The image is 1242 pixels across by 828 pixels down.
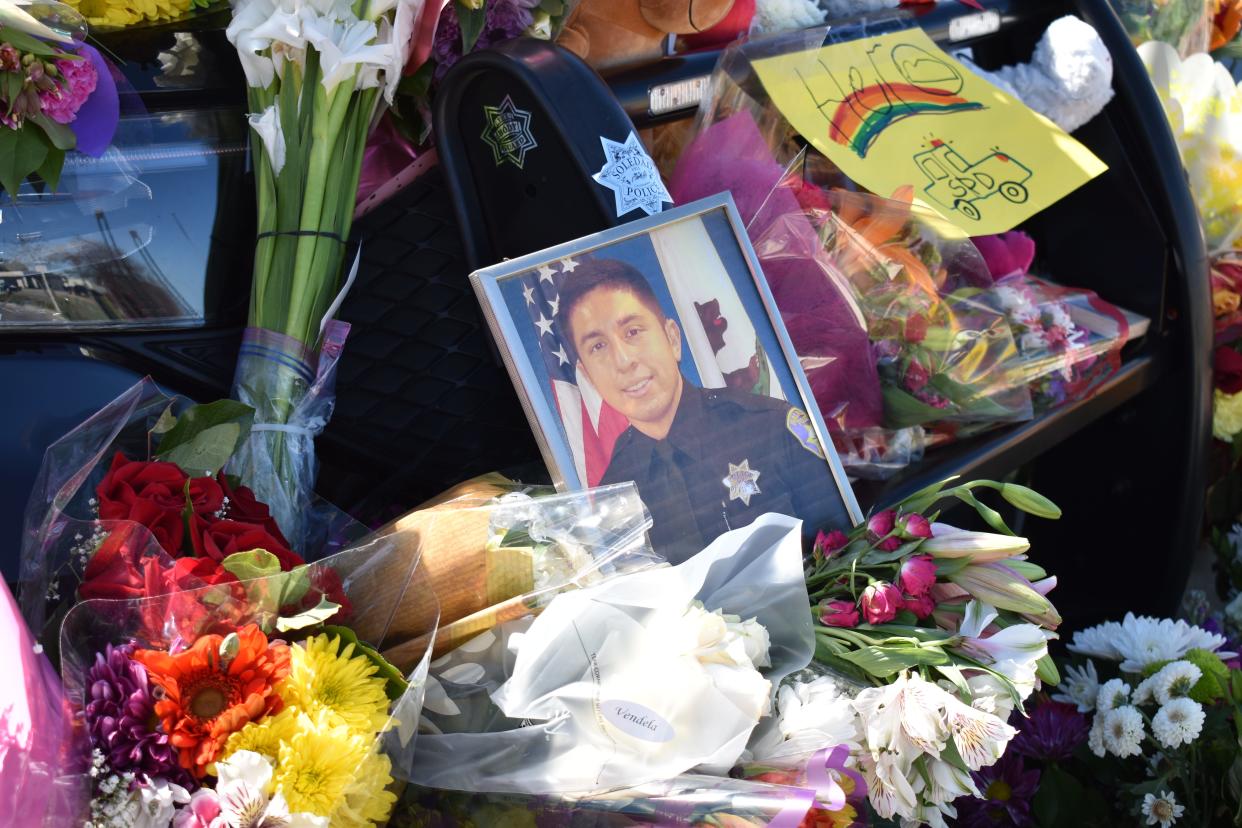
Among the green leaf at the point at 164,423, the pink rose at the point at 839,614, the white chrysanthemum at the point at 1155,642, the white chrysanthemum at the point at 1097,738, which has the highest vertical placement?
the green leaf at the point at 164,423

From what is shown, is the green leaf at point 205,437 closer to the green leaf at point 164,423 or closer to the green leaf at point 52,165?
the green leaf at point 164,423

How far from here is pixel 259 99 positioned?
4.41 feet

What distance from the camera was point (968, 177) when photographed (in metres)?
1.90

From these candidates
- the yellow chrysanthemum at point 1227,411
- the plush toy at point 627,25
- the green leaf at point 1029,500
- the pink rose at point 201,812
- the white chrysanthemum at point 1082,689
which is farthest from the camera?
the yellow chrysanthemum at point 1227,411

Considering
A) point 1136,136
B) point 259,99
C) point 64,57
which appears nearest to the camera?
point 64,57

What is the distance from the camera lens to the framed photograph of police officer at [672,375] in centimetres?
119

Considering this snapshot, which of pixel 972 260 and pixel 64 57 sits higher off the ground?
pixel 64 57

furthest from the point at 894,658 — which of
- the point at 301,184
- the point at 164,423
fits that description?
the point at 301,184

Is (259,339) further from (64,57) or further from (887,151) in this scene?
(887,151)

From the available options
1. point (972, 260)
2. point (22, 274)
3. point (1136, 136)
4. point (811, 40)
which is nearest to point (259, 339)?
point (22, 274)

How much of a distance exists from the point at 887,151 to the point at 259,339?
105 centimetres

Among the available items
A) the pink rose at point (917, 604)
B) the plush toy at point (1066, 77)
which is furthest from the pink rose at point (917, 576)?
the plush toy at point (1066, 77)

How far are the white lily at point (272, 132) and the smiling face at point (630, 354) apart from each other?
416mm

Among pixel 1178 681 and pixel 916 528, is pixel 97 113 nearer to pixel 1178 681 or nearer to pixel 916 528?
pixel 916 528
